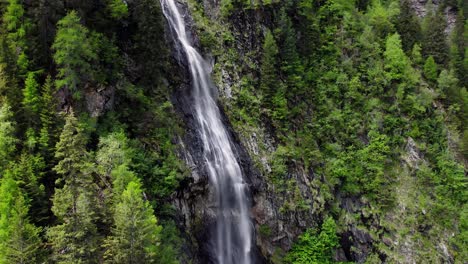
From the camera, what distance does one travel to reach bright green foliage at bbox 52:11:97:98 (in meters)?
25.9

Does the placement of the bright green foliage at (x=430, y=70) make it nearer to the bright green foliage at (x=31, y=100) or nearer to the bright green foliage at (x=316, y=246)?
the bright green foliage at (x=316, y=246)

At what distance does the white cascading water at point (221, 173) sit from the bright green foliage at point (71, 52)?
415 inches

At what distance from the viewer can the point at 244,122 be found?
125 feet

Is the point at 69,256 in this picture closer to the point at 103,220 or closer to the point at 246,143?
the point at 103,220

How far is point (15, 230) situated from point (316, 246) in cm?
2405

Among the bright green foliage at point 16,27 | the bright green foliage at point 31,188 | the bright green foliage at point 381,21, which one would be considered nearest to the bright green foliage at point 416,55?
the bright green foliage at point 381,21

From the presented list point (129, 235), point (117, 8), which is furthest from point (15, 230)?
point (117, 8)

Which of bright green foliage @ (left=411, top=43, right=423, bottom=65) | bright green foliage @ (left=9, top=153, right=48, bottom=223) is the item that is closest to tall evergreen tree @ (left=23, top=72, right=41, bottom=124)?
bright green foliage @ (left=9, top=153, right=48, bottom=223)

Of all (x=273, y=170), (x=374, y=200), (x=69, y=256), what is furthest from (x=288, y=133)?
(x=69, y=256)

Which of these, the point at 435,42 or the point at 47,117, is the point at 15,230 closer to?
the point at 47,117

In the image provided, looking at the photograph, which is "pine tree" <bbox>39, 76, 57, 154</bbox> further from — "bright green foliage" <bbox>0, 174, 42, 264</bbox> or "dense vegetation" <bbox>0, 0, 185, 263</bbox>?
"bright green foliage" <bbox>0, 174, 42, 264</bbox>

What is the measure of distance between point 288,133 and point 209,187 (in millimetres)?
11935

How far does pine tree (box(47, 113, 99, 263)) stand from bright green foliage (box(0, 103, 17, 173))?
337 centimetres

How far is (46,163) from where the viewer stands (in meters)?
24.4
